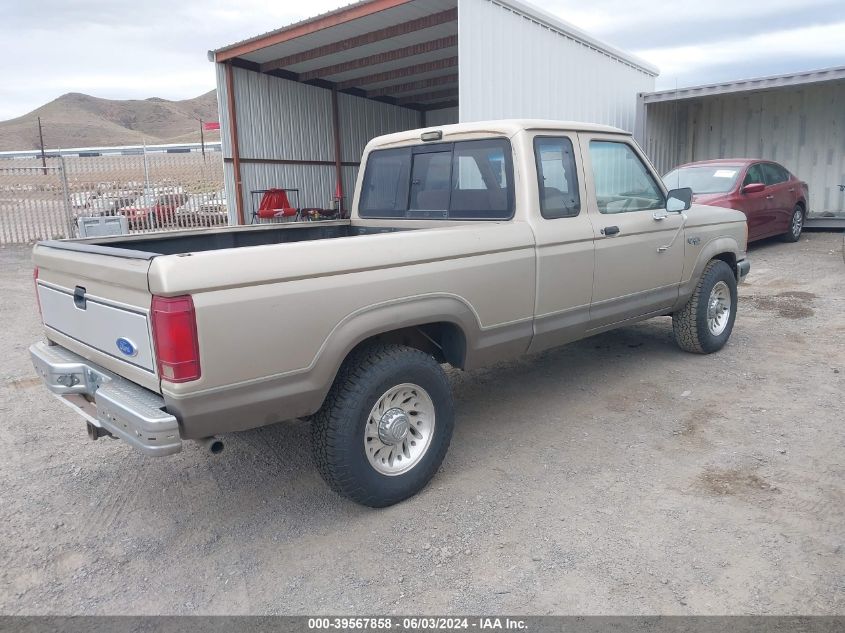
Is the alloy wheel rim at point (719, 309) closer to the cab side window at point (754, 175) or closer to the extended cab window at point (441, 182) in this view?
the extended cab window at point (441, 182)

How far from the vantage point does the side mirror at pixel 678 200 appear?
4.85 m

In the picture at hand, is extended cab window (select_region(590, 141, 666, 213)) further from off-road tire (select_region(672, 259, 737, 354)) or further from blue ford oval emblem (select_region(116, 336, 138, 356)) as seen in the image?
blue ford oval emblem (select_region(116, 336, 138, 356))

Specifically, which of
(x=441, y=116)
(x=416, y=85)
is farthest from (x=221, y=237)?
(x=441, y=116)

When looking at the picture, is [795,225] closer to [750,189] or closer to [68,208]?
[750,189]

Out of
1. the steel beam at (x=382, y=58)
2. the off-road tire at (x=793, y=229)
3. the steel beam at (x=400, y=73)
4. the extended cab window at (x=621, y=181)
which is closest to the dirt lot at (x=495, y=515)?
the extended cab window at (x=621, y=181)

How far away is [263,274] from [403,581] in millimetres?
1446

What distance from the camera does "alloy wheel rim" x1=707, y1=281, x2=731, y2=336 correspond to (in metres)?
5.77

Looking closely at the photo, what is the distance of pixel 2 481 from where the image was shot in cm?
383

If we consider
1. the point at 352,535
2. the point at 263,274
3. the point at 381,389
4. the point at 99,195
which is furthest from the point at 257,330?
the point at 99,195

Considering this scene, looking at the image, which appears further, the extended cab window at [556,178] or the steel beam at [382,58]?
the steel beam at [382,58]

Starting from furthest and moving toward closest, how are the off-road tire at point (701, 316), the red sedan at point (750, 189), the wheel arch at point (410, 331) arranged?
1. the red sedan at point (750, 189)
2. the off-road tire at point (701, 316)
3. the wheel arch at point (410, 331)

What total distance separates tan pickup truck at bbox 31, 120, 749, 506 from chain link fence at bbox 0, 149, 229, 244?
1189 cm

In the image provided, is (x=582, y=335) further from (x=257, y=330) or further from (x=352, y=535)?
(x=257, y=330)

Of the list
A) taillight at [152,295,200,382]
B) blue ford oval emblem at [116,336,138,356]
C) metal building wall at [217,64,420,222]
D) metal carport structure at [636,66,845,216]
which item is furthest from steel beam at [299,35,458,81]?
taillight at [152,295,200,382]
